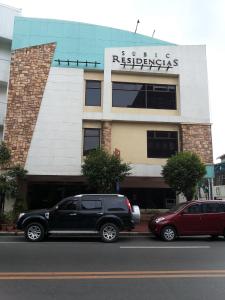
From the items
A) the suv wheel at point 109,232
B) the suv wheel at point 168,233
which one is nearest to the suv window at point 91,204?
the suv wheel at point 109,232

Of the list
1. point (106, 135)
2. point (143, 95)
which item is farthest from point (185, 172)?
point (143, 95)

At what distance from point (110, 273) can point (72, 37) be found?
18.6 m

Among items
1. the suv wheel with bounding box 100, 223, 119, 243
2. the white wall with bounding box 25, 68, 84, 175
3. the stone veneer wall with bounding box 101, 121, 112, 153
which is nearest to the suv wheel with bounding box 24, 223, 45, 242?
the suv wheel with bounding box 100, 223, 119, 243

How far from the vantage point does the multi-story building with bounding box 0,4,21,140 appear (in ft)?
77.9

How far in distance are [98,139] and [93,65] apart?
462 centimetres

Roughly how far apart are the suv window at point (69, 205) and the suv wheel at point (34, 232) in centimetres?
110

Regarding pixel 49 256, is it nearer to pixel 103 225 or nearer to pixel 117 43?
pixel 103 225

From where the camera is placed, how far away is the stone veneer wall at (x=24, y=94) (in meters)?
22.3

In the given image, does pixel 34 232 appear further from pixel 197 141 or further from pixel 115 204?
pixel 197 141

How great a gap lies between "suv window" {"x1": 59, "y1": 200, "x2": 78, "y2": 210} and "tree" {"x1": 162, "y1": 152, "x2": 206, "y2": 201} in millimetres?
6955

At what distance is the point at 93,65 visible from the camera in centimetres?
2384

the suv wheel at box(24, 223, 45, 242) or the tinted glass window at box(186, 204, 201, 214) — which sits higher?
the tinted glass window at box(186, 204, 201, 214)

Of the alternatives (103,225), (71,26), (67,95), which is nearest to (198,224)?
(103,225)

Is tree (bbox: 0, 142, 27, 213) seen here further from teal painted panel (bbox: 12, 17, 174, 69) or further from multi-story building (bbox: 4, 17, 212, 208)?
teal painted panel (bbox: 12, 17, 174, 69)
